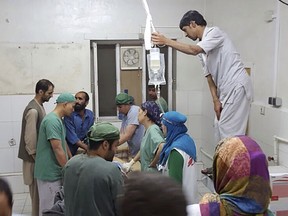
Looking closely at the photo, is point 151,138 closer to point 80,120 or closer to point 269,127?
point 269,127

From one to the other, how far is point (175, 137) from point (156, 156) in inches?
11.2

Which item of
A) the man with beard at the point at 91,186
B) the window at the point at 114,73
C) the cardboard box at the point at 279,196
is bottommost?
the cardboard box at the point at 279,196

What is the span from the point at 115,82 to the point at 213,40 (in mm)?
2420

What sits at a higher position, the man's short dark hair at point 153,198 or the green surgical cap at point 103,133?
the man's short dark hair at point 153,198

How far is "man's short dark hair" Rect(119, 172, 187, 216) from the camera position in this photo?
0.84 metres

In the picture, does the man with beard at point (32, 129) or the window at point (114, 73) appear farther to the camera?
the window at point (114, 73)

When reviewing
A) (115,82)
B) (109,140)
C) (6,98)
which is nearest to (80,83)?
(115,82)

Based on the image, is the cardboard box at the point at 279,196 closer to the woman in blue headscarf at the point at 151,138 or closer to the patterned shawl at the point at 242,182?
the woman in blue headscarf at the point at 151,138

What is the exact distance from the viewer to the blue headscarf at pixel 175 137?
8.04 feet

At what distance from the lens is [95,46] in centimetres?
490

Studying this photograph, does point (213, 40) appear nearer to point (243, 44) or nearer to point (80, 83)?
point (243, 44)

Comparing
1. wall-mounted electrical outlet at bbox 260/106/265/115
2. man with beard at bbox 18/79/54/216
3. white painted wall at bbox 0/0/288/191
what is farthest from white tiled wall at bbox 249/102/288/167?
man with beard at bbox 18/79/54/216

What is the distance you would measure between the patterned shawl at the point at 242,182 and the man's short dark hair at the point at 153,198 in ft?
1.64

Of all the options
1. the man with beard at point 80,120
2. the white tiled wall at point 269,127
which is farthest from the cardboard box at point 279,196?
the man with beard at point 80,120
